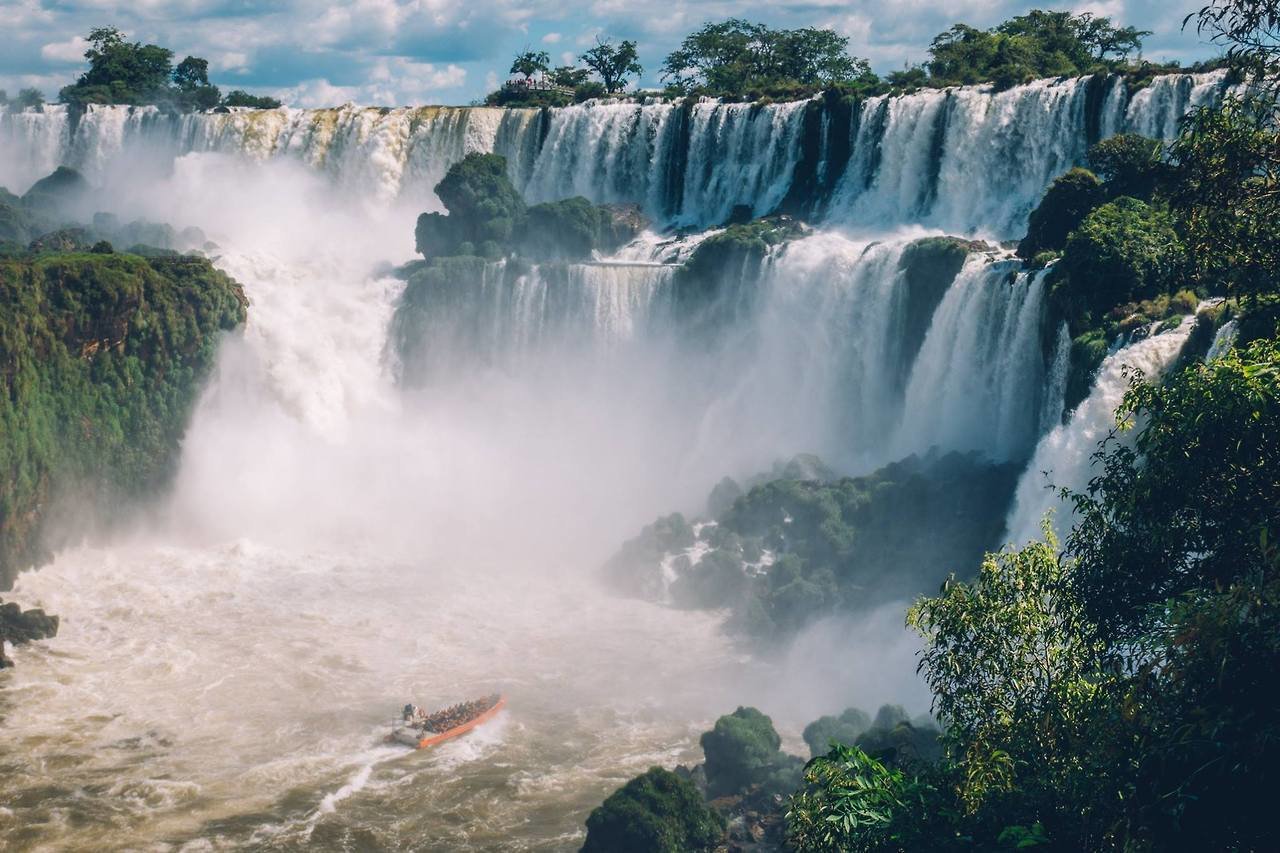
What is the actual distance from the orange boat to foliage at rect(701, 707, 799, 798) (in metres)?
5.20

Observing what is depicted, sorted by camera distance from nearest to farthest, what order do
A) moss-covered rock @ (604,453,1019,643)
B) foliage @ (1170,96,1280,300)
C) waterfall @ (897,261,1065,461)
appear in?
foliage @ (1170,96,1280,300), moss-covered rock @ (604,453,1019,643), waterfall @ (897,261,1065,461)

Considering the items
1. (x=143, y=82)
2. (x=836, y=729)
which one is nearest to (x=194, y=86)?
(x=143, y=82)

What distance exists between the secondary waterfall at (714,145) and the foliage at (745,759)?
64.8 ft

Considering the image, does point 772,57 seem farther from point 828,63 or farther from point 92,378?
point 92,378

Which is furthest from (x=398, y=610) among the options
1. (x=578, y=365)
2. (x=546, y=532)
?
(x=578, y=365)

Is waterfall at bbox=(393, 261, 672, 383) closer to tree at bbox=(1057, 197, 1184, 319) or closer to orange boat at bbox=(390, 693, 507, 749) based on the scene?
tree at bbox=(1057, 197, 1184, 319)

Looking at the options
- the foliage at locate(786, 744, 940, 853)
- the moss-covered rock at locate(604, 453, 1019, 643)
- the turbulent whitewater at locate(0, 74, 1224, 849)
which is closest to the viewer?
the foliage at locate(786, 744, 940, 853)

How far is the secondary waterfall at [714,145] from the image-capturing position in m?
44.5

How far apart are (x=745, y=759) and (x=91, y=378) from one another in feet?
81.9

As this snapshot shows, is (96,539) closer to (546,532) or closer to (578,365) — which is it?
(546,532)

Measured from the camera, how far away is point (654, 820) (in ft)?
68.8

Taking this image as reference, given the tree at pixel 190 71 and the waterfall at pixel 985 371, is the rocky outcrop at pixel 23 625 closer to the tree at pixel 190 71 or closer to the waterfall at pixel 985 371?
the waterfall at pixel 985 371

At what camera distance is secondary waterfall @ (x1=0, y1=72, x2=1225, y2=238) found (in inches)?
1753

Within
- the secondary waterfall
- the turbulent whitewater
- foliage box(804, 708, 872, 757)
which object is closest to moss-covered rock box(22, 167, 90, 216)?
the secondary waterfall
